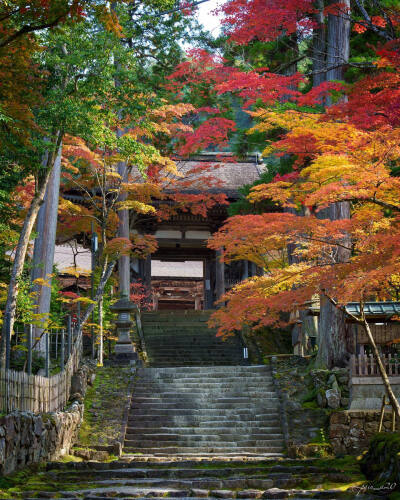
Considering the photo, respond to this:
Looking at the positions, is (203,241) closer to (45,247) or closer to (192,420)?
(45,247)

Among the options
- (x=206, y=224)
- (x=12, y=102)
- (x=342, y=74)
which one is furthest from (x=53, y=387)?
(x=206, y=224)

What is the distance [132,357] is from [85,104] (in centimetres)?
952

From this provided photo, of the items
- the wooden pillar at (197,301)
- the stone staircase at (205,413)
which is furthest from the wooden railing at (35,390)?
the wooden pillar at (197,301)

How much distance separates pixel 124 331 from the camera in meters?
19.7

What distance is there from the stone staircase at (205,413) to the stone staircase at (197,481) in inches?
86.1

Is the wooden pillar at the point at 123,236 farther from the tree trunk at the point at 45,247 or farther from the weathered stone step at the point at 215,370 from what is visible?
the tree trunk at the point at 45,247

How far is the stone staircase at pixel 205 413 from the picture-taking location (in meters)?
13.9

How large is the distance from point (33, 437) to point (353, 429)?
22.9 feet

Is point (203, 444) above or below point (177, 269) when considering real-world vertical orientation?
below

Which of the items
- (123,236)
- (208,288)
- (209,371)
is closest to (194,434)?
(209,371)

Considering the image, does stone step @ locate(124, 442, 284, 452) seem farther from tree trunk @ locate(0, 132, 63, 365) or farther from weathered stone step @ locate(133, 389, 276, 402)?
tree trunk @ locate(0, 132, 63, 365)

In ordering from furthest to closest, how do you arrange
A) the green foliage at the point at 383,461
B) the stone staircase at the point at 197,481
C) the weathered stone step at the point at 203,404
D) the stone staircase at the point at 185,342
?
the stone staircase at the point at 185,342
the weathered stone step at the point at 203,404
the stone staircase at the point at 197,481
the green foliage at the point at 383,461

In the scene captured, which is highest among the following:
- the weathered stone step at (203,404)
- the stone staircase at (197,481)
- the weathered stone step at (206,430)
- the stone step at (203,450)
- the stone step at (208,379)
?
the stone step at (208,379)

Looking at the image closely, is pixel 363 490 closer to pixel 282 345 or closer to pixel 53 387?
pixel 53 387
